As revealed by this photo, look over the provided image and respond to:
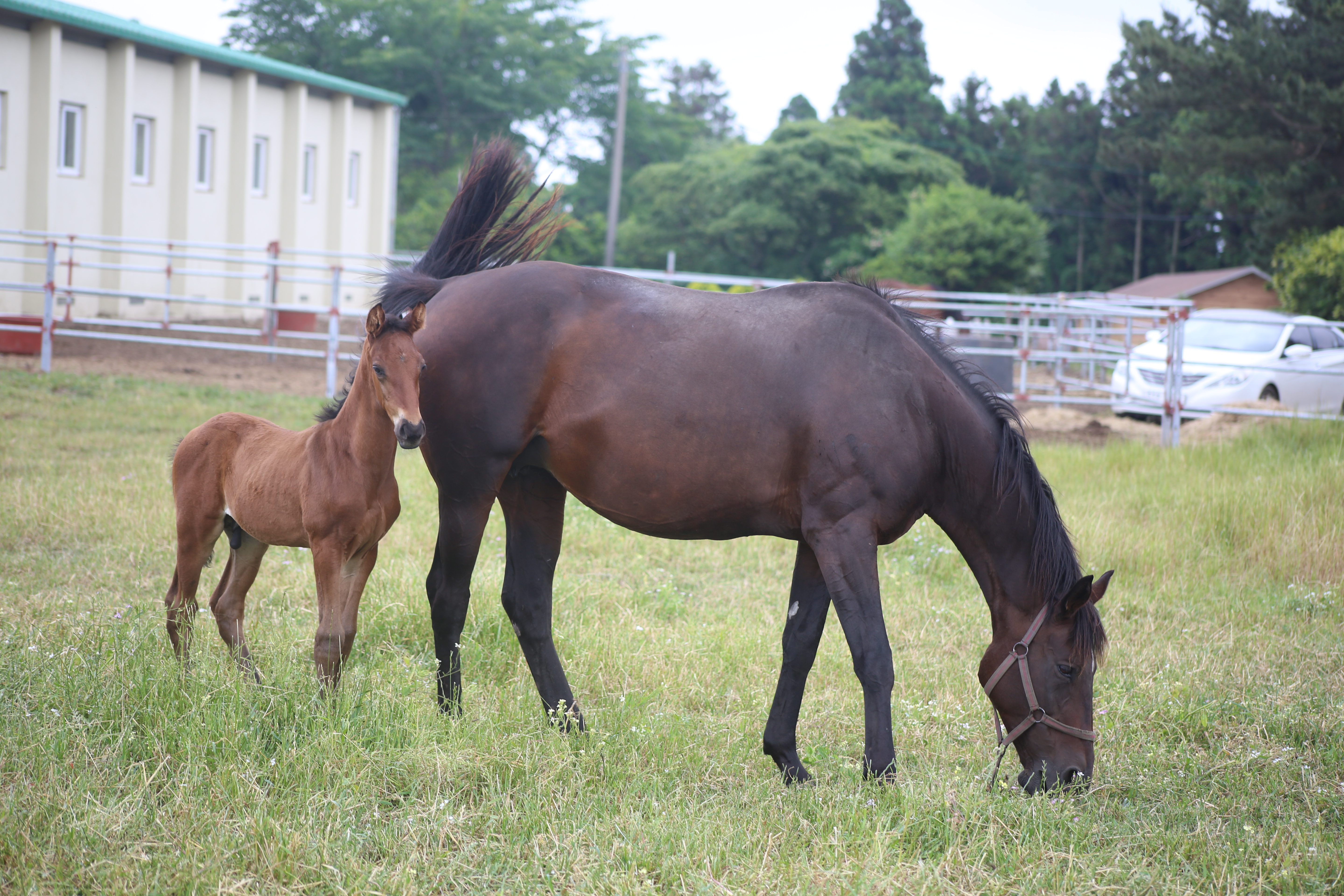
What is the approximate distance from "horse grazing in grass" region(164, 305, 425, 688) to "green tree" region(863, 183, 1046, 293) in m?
32.4

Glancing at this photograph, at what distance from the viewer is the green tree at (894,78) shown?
5422 cm

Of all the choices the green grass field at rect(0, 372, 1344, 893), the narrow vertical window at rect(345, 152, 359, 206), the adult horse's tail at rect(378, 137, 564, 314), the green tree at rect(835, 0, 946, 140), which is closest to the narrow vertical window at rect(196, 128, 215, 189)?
the narrow vertical window at rect(345, 152, 359, 206)

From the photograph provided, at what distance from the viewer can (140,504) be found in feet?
21.7

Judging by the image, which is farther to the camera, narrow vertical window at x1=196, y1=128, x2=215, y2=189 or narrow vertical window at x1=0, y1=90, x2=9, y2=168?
narrow vertical window at x1=196, y1=128, x2=215, y2=189

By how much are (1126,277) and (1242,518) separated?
4781 cm

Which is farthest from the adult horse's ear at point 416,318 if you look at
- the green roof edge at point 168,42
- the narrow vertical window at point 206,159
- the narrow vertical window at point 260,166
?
the narrow vertical window at point 260,166

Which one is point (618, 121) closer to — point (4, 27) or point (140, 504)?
point (4, 27)

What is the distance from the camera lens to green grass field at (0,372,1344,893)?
2834 millimetres

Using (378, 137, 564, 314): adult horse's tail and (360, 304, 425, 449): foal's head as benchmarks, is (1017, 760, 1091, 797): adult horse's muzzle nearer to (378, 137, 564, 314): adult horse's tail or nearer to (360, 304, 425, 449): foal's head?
(360, 304, 425, 449): foal's head

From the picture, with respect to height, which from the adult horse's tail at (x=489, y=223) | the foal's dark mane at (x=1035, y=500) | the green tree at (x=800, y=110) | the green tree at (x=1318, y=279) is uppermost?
the green tree at (x=800, y=110)

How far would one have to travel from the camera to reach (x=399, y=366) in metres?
3.33

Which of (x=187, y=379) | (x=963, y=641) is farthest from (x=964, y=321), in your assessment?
(x=963, y=641)

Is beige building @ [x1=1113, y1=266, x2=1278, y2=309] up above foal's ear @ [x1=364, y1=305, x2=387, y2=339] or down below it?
above

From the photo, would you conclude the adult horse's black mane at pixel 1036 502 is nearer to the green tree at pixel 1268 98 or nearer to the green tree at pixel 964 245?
the green tree at pixel 1268 98
